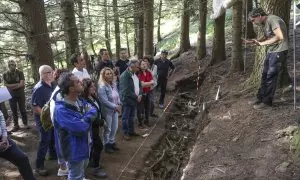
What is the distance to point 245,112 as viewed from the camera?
7.81 metres

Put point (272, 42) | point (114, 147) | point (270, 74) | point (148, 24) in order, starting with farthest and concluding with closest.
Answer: point (148, 24) → point (114, 147) → point (270, 74) → point (272, 42)

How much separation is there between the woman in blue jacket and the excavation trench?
903 millimetres

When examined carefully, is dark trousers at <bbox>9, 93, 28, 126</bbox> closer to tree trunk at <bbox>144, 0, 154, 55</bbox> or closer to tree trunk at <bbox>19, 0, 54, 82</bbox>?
tree trunk at <bbox>19, 0, 54, 82</bbox>

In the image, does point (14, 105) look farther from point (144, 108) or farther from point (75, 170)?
point (75, 170)

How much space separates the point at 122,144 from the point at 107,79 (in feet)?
5.99

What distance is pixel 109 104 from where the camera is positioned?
7.06 m

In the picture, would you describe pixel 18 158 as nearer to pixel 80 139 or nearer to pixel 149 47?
pixel 80 139

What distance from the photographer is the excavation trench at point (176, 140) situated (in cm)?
716

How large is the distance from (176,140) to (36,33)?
14.4 feet

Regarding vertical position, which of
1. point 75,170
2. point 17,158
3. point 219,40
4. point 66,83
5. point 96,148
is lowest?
point 96,148

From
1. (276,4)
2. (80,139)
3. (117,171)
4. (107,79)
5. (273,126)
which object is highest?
(276,4)

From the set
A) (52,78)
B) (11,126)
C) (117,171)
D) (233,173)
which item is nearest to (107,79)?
(52,78)

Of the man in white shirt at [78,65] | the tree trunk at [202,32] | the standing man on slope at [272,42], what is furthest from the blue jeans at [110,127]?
the tree trunk at [202,32]

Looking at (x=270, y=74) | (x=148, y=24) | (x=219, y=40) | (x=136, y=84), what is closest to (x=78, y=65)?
(x=136, y=84)
